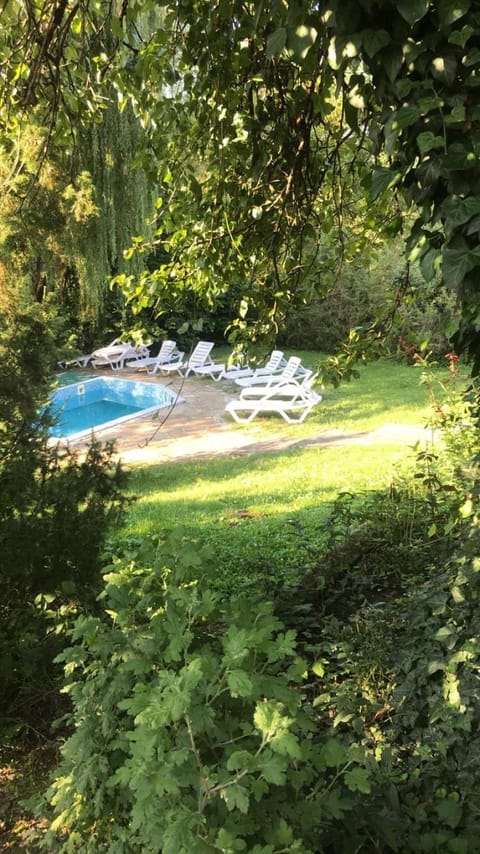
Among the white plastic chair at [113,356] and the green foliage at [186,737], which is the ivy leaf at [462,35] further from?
the white plastic chair at [113,356]

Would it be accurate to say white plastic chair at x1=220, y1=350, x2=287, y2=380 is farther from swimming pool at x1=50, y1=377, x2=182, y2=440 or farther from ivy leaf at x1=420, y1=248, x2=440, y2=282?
ivy leaf at x1=420, y1=248, x2=440, y2=282

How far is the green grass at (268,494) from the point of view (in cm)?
488

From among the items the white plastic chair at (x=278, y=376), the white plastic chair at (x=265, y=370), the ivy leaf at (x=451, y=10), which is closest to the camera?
the ivy leaf at (x=451, y=10)

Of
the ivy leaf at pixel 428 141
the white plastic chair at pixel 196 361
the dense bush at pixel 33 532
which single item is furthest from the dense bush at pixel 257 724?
the white plastic chair at pixel 196 361

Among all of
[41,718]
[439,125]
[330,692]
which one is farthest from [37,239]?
[439,125]

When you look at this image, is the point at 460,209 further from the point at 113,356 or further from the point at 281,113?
the point at 113,356

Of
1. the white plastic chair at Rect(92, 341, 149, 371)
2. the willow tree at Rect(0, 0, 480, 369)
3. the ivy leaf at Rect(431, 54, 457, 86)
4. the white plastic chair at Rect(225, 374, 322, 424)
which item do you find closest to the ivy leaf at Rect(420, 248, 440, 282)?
the willow tree at Rect(0, 0, 480, 369)

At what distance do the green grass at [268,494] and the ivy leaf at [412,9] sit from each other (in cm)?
321

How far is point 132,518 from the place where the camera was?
6.37 metres

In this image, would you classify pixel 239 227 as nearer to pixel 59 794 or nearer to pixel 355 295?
pixel 59 794

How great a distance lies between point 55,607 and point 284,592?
4.49ft

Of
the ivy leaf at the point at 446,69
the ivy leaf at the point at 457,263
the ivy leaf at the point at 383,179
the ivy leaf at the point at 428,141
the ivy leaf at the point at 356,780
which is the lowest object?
the ivy leaf at the point at 356,780

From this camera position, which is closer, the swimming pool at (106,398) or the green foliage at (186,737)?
the green foliage at (186,737)

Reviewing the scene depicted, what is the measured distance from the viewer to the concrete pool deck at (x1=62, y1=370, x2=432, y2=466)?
8.91 m
